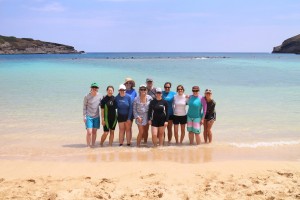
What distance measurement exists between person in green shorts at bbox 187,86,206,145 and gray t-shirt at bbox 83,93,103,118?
2.29 m

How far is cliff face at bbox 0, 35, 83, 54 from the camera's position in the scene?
496 ft

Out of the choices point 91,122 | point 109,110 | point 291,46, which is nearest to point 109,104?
point 109,110

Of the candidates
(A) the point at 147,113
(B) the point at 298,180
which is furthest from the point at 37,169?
(B) the point at 298,180

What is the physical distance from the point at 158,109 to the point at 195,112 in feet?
3.24

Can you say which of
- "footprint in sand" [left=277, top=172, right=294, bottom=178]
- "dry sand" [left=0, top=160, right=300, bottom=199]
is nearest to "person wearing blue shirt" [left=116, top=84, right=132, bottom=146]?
"dry sand" [left=0, top=160, right=300, bottom=199]

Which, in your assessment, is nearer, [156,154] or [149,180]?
[149,180]

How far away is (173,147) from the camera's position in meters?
8.89

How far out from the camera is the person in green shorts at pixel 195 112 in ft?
29.4

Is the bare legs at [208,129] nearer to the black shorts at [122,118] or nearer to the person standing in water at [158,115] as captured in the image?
the person standing in water at [158,115]

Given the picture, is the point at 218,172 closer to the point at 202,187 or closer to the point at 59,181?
the point at 202,187

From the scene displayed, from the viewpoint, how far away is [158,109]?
8672 mm

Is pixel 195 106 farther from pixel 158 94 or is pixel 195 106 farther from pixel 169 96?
pixel 158 94

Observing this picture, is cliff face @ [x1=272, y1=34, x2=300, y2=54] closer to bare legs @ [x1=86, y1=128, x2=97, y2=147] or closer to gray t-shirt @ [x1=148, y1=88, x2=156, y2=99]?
gray t-shirt @ [x1=148, y1=88, x2=156, y2=99]

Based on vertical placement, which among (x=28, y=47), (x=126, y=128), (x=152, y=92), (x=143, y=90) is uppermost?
(x=28, y=47)
